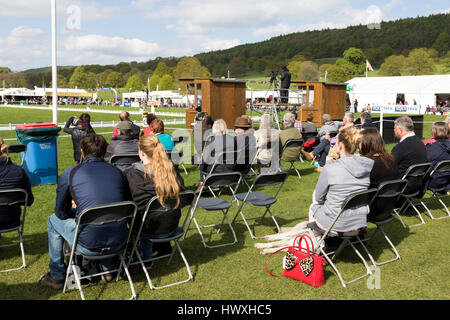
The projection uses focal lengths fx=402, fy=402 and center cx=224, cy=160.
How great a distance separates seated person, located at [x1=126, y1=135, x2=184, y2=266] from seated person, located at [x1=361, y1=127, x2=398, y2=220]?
2.14 metres

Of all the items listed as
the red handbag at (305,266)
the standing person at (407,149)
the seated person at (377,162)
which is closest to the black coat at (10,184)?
the red handbag at (305,266)

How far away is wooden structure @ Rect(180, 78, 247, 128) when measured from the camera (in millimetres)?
15961

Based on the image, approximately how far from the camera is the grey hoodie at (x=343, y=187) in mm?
3871

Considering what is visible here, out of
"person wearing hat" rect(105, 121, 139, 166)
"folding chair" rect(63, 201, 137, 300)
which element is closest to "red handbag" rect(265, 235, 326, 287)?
"folding chair" rect(63, 201, 137, 300)

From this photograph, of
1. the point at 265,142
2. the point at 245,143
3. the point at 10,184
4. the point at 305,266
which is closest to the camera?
the point at 305,266

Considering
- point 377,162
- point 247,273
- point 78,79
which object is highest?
point 78,79

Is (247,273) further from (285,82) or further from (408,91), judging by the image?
(408,91)

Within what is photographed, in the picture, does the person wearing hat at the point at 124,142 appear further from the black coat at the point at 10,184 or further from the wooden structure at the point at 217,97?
the wooden structure at the point at 217,97

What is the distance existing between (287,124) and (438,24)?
134 meters

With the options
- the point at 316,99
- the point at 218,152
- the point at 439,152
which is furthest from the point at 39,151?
the point at 316,99

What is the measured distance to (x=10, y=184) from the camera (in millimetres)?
4035

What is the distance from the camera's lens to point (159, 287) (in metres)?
3.70

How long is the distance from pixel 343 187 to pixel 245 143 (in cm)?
320

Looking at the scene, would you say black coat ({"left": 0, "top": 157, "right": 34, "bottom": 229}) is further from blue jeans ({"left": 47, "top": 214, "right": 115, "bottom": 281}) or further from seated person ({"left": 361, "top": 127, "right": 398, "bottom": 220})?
seated person ({"left": 361, "top": 127, "right": 398, "bottom": 220})
